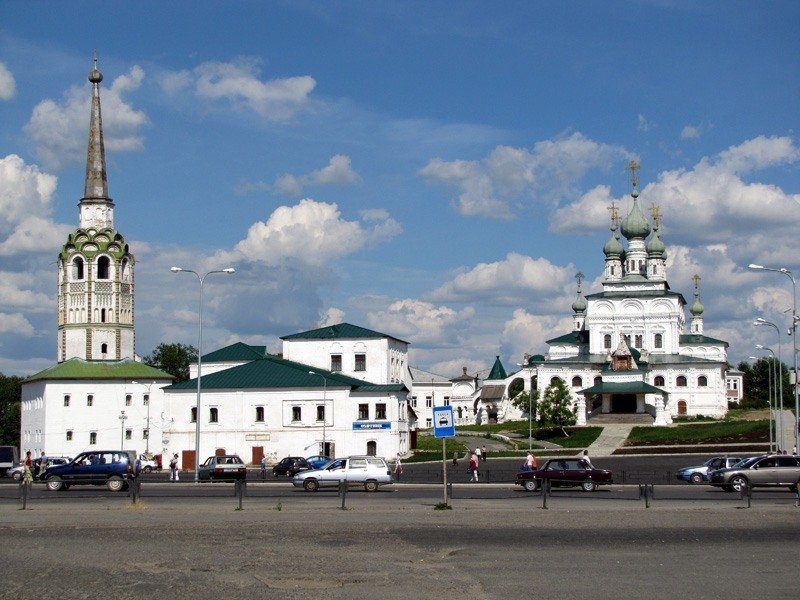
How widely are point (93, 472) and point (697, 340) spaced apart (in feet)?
303

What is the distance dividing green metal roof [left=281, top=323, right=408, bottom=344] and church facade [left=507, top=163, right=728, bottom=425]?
26945 millimetres

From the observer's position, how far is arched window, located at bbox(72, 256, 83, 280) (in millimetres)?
107562

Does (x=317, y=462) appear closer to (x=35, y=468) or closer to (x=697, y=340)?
(x=35, y=468)

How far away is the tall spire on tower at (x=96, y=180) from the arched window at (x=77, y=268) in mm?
3847

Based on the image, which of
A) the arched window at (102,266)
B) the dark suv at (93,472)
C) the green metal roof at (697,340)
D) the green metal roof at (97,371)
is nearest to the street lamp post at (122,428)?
the green metal roof at (97,371)

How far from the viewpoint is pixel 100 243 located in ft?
354

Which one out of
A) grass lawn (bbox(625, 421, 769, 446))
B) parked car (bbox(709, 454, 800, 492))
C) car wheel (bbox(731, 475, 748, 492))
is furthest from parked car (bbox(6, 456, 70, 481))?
grass lawn (bbox(625, 421, 769, 446))

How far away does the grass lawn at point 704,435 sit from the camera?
79.7m

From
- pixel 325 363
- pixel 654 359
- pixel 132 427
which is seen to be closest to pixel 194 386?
pixel 325 363

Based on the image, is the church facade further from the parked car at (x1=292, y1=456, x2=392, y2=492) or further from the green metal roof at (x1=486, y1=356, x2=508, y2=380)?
the parked car at (x1=292, y1=456, x2=392, y2=492)

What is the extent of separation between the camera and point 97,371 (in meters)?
101

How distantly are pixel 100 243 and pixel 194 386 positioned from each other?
100ft

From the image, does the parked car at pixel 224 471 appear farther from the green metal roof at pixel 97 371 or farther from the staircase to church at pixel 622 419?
the staircase to church at pixel 622 419

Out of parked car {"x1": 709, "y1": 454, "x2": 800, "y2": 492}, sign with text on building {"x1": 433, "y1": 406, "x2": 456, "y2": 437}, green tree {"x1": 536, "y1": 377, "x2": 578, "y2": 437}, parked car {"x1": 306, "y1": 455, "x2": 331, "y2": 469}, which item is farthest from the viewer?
green tree {"x1": 536, "y1": 377, "x2": 578, "y2": 437}
